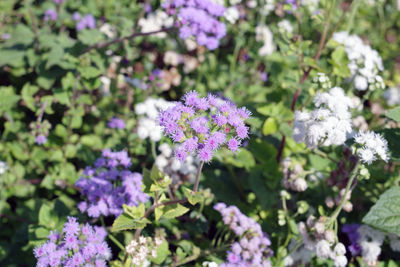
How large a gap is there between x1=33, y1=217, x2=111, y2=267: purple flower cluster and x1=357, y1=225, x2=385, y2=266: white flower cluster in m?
1.58

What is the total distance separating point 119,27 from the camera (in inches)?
129

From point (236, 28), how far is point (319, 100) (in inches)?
90.2

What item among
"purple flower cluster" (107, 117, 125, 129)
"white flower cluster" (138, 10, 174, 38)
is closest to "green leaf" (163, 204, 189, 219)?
"purple flower cluster" (107, 117, 125, 129)

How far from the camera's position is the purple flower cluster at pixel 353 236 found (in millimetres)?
2480

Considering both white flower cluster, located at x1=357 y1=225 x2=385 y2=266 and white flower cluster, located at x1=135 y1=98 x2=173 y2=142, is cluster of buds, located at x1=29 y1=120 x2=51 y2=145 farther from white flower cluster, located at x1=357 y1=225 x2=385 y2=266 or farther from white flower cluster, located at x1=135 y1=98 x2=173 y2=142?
white flower cluster, located at x1=357 y1=225 x2=385 y2=266

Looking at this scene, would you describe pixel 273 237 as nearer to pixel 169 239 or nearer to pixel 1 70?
pixel 169 239

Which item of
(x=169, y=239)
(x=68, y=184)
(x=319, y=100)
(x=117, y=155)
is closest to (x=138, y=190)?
(x=117, y=155)

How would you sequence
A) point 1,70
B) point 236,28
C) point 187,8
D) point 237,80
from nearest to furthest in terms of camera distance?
point 187,8
point 1,70
point 237,80
point 236,28

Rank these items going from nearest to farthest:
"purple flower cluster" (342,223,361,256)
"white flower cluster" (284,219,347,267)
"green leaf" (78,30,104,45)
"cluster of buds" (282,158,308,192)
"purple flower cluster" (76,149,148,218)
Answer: "white flower cluster" (284,219,347,267), "purple flower cluster" (76,149,148,218), "cluster of buds" (282,158,308,192), "purple flower cluster" (342,223,361,256), "green leaf" (78,30,104,45)

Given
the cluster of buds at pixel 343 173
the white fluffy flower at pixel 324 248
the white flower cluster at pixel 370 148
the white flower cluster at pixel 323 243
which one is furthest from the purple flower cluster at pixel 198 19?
the white fluffy flower at pixel 324 248

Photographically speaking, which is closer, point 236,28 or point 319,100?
point 319,100

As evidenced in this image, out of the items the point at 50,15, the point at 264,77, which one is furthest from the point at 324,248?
the point at 50,15

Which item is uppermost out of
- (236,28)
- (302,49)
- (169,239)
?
(302,49)

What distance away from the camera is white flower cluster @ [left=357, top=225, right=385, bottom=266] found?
239cm
